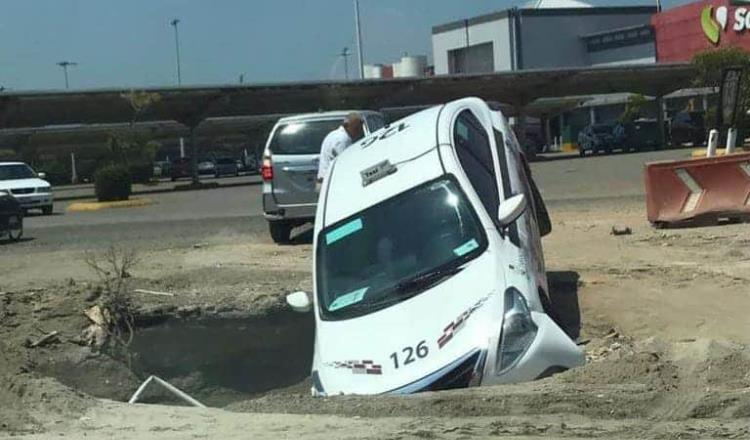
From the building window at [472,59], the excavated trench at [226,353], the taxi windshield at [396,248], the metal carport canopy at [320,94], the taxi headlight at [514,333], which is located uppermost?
the building window at [472,59]

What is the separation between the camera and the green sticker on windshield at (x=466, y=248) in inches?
298

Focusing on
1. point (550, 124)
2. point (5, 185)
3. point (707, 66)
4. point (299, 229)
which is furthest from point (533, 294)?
point (550, 124)

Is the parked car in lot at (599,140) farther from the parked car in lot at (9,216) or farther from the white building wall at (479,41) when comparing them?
the parked car in lot at (9,216)

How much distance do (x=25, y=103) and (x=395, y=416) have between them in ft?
138

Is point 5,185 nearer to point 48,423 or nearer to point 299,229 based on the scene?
point 299,229

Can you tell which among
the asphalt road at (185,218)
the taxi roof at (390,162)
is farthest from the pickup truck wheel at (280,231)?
the taxi roof at (390,162)

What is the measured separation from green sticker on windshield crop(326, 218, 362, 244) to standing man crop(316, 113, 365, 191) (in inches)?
206

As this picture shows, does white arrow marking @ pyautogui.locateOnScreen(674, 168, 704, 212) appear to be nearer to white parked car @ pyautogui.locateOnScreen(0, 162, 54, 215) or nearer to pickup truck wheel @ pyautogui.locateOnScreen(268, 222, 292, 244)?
pickup truck wheel @ pyautogui.locateOnScreen(268, 222, 292, 244)

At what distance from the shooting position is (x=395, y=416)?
6.07 m

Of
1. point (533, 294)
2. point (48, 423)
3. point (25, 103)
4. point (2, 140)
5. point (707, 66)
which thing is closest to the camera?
point (48, 423)

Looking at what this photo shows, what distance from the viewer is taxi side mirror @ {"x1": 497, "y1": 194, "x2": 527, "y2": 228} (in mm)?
7633

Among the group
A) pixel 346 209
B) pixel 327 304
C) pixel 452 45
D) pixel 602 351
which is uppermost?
pixel 452 45

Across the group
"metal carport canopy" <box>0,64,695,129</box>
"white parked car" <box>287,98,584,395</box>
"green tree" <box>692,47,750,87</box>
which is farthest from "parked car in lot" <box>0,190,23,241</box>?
"green tree" <box>692,47,750,87</box>

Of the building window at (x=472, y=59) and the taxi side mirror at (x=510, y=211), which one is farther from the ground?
the building window at (x=472, y=59)
